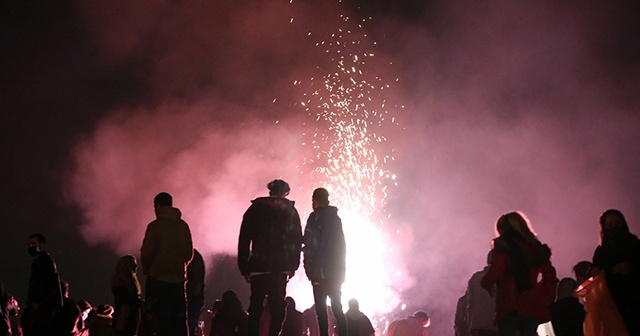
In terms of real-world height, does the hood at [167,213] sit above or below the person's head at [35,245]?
below

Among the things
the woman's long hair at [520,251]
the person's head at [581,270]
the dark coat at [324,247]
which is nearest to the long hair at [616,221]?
the woman's long hair at [520,251]

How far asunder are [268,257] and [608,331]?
345 centimetres

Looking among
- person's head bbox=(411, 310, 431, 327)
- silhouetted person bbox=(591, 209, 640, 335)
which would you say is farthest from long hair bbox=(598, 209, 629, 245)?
person's head bbox=(411, 310, 431, 327)

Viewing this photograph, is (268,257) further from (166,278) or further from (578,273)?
(578,273)

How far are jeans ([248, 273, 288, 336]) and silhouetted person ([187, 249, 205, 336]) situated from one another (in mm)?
1561

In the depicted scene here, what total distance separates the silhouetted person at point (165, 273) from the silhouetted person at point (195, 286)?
50.1 inches

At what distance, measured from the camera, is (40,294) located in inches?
371

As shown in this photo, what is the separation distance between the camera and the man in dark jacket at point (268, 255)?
26.5 feet

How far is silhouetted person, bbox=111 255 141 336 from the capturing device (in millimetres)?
9578

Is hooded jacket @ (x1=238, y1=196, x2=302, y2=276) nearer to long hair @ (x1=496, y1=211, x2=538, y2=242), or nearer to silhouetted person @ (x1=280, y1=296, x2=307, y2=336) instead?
long hair @ (x1=496, y1=211, x2=538, y2=242)

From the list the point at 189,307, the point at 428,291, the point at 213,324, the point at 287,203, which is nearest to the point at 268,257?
the point at 287,203

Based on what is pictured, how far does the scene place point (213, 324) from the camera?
35.3ft

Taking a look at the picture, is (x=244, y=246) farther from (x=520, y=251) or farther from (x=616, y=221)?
(x=616, y=221)

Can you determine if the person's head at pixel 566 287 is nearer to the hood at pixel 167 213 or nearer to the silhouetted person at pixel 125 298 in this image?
the hood at pixel 167 213
